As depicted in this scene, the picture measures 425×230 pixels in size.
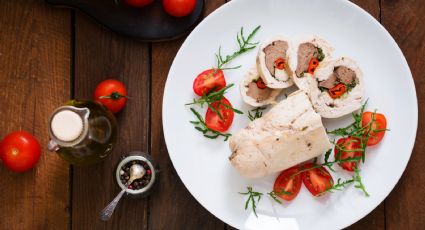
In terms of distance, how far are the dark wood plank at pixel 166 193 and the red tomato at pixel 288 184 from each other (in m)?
0.27

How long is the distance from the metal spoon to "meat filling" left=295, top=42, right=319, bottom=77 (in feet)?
2.00

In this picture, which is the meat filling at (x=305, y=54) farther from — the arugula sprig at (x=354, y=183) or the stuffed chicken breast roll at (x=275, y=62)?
the arugula sprig at (x=354, y=183)

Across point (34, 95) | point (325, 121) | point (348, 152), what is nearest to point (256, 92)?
point (325, 121)

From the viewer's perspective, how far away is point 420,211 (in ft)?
6.34

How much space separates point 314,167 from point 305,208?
0.49ft

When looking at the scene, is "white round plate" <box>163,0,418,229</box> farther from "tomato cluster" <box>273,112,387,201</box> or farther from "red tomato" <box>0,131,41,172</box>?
"red tomato" <box>0,131,41,172</box>

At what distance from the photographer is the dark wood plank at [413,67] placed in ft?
6.26

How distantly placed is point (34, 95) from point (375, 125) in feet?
3.83

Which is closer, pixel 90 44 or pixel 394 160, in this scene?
pixel 394 160

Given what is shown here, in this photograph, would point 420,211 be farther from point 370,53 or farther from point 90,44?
point 90,44

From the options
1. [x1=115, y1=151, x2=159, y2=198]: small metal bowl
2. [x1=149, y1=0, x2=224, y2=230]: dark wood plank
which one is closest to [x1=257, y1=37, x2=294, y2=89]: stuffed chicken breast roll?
[x1=149, y1=0, x2=224, y2=230]: dark wood plank

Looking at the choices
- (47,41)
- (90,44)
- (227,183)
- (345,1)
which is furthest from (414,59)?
(47,41)

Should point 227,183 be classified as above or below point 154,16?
below

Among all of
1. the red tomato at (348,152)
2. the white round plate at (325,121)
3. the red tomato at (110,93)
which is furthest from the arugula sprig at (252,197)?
the red tomato at (110,93)
